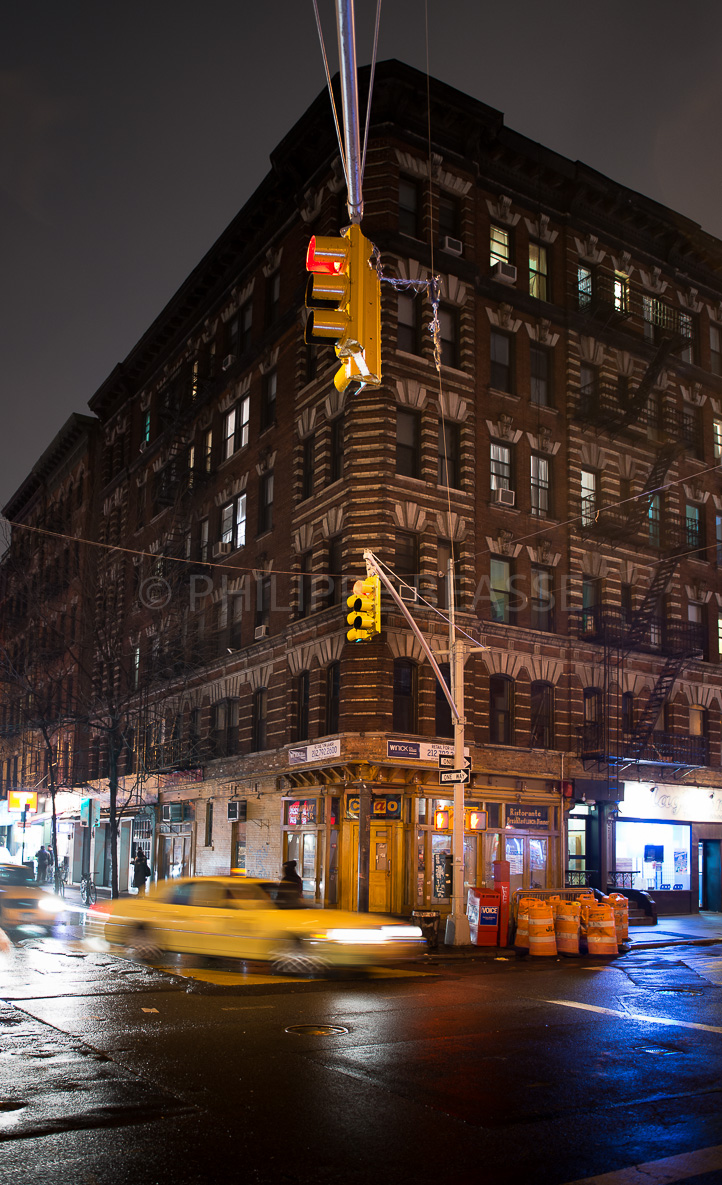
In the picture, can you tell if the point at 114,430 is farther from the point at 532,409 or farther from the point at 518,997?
the point at 518,997

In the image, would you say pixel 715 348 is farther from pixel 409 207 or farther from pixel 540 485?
pixel 409 207

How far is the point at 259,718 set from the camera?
3494cm

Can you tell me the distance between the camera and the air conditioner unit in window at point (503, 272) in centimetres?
3300

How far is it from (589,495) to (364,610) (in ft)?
60.6

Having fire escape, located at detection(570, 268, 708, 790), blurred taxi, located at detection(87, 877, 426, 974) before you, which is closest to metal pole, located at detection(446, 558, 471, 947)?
blurred taxi, located at detection(87, 877, 426, 974)

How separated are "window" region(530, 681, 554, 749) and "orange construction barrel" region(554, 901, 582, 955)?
9968 mm

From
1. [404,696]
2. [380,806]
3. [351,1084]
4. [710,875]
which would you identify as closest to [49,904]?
[380,806]

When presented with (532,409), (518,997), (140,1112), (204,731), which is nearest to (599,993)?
(518,997)

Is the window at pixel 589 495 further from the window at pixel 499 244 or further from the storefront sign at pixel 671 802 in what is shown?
the storefront sign at pixel 671 802

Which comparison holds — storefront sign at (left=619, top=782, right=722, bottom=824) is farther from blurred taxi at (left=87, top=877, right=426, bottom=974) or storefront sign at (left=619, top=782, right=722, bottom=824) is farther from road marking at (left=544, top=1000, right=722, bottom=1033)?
road marking at (left=544, top=1000, right=722, bottom=1033)

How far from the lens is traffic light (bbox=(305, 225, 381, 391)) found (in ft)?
28.8

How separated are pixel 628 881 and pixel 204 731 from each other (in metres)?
16.7

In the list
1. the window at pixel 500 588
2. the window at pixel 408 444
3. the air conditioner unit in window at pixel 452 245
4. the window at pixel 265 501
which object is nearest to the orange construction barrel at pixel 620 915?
the window at pixel 500 588

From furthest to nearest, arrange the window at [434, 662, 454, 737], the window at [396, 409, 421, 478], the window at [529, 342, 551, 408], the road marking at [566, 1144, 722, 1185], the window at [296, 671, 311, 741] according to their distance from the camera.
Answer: the window at [529, 342, 551, 408], the window at [296, 671, 311, 741], the window at [396, 409, 421, 478], the window at [434, 662, 454, 737], the road marking at [566, 1144, 722, 1185]
